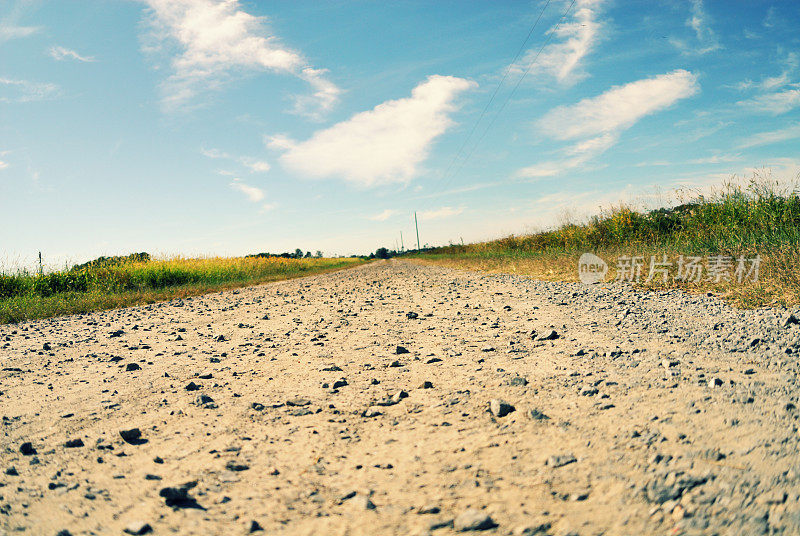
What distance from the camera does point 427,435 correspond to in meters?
2.19

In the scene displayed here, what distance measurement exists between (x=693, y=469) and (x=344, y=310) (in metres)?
5.99

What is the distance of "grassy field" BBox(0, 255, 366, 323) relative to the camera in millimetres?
9172

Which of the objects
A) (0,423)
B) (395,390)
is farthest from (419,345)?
(0,423)

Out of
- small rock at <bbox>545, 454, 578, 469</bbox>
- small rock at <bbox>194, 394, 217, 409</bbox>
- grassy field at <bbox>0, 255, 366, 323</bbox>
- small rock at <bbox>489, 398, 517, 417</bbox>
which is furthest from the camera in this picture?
grassy field at <bbox>0, 255, 366, 323</bbox>

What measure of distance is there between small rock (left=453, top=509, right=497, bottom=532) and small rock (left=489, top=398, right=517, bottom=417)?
2.97 feet

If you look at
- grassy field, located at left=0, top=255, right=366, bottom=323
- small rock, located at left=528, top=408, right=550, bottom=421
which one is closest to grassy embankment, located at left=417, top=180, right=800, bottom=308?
small rock, located at left=528, top=408, right=550, bottom=421

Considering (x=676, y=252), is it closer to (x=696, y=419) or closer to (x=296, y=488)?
(x=696, y=419)

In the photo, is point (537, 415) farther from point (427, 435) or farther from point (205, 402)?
point (205, 402)

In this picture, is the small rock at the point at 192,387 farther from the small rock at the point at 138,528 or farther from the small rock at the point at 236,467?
the small rock at the point at 138,528

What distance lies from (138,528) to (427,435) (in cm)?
128

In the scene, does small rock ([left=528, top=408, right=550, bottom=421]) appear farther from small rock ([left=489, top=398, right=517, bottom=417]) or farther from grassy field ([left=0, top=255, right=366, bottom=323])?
grassy field ([left=0, top=255, right=366, bottom=323])

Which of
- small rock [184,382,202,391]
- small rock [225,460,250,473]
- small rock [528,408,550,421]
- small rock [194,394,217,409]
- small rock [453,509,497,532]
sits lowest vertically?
small rock [453,509,497,532]

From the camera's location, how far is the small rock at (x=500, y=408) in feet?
7.72

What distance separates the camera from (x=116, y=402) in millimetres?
2939
